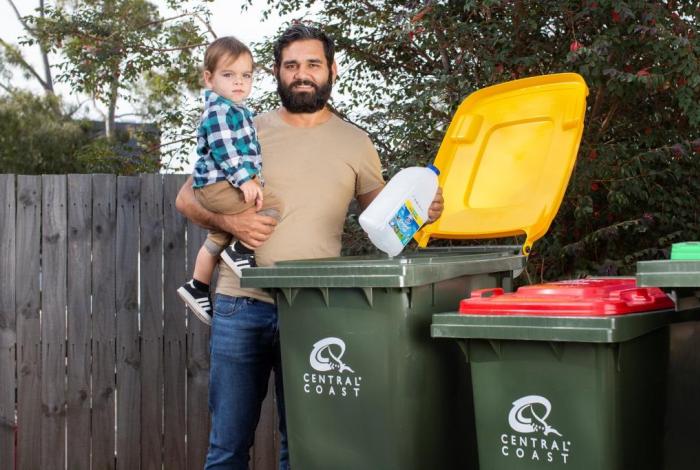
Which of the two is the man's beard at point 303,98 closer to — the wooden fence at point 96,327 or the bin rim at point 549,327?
the bin rim at point 549,327

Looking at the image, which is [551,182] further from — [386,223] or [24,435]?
[24,435]

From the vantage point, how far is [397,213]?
11.4 feet

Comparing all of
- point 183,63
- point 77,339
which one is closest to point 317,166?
point 77,339

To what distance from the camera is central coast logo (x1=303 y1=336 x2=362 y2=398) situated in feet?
10.6

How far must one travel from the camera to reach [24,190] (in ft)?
17.9

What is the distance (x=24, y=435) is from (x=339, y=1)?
142 inches

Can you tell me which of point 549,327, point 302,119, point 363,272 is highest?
point 302,119

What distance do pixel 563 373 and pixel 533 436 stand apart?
0.23 metres

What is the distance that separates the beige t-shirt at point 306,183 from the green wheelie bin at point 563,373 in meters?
0.75

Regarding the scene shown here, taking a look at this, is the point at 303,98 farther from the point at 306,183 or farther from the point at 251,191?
the point at 251,191

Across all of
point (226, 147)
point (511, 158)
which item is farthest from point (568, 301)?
point (226, 147)

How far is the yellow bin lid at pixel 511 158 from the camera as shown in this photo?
3826 mm

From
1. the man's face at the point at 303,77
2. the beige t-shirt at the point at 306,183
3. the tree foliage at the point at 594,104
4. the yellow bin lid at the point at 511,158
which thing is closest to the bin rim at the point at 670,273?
the yellow bin lid at the point at 511,158

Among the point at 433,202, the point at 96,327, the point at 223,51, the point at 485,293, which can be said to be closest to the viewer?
the point at 485,293
